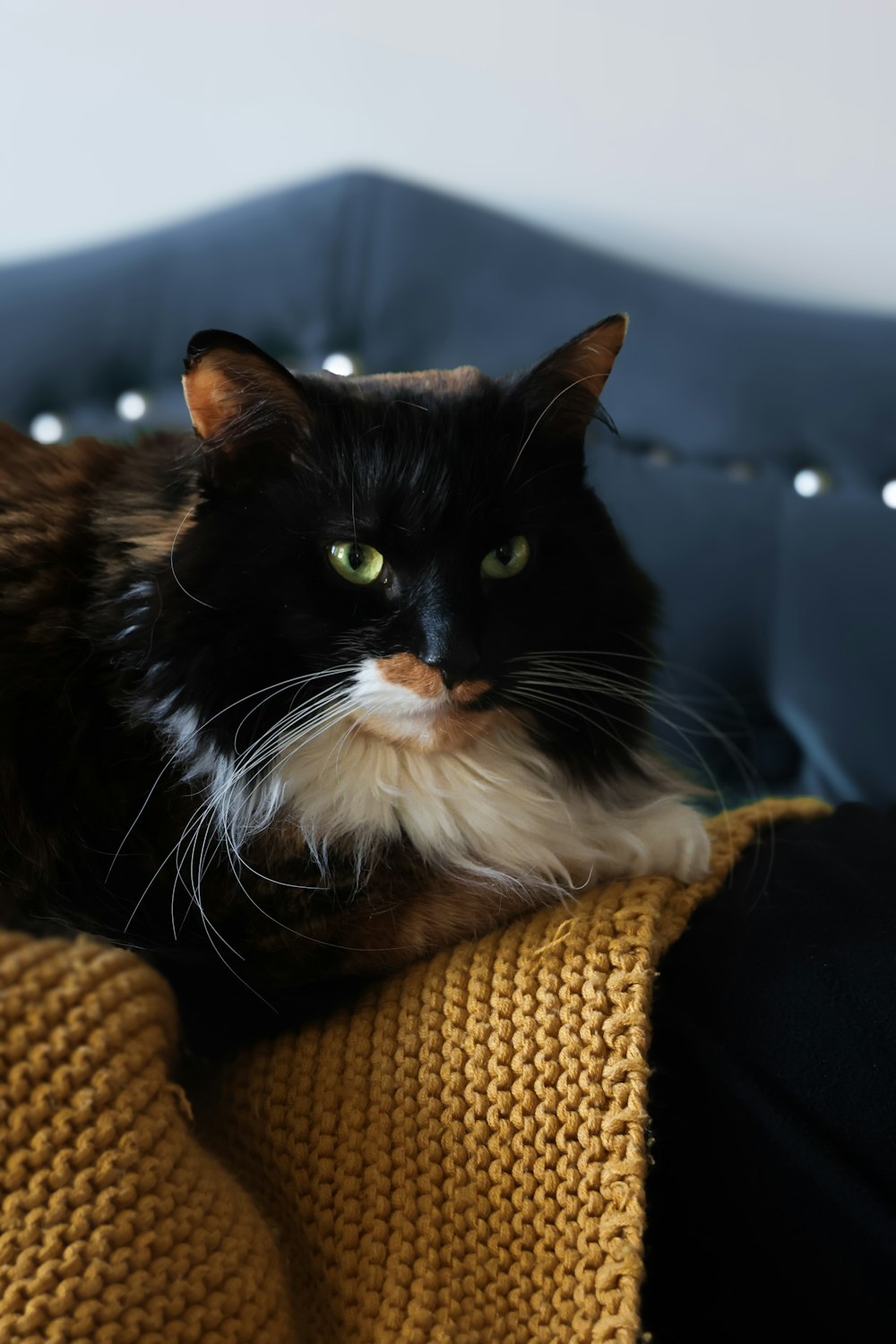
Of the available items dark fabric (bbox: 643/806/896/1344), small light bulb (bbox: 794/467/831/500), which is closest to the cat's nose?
dark fabric (bbox: 643/806/896/1344)

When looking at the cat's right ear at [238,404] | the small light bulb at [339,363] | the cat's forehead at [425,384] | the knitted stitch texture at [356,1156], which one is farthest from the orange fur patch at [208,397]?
the small light bulb at [339,363]

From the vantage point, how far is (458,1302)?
742 mm

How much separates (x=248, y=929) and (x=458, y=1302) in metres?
0.33

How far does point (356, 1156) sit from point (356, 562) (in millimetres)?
471

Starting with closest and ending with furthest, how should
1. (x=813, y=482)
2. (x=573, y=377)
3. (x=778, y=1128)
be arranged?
(x=778, y=1128)
(x=573, y=377)
(x=813, y=482)

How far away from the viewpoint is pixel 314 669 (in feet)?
2.79

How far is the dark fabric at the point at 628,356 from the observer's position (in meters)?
1.50

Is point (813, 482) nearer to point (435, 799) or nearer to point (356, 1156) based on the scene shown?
point (435, 799)

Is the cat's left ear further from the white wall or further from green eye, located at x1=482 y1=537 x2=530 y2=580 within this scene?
the white wall

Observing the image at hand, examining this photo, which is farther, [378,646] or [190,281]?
[190,281]

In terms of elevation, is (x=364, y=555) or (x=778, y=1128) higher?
(x=364, y=555)

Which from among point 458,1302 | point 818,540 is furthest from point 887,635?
point 458,1302

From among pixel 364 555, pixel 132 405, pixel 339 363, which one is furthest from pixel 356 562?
pixel 132 405

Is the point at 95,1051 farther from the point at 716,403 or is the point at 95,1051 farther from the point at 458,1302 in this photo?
the point at 716,403
